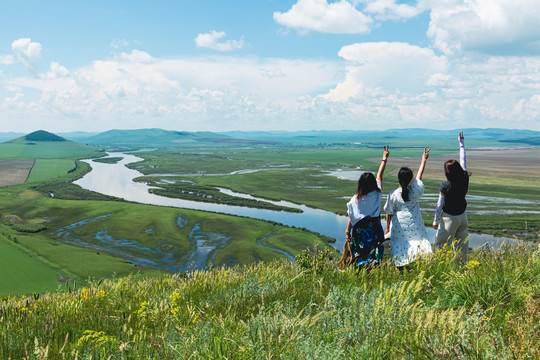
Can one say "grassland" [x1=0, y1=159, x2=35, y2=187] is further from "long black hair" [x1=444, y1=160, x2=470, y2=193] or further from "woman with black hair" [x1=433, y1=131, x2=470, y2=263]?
"long black hair" [x1=444, y1=160, x2=470, y2=193]

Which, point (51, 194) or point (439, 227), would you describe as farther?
point (51, 194)

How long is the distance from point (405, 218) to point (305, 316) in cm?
378

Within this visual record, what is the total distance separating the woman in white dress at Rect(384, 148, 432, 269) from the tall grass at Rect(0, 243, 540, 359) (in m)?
0.52

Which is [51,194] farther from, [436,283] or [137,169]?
[436,283]

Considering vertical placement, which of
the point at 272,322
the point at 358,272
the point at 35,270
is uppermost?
the point at 272,322

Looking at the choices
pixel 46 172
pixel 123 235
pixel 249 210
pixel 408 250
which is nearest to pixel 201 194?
pixel 249 210

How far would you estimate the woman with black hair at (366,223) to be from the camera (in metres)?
7.02

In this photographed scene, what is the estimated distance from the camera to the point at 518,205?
85750 mm

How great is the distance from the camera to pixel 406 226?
707 cm

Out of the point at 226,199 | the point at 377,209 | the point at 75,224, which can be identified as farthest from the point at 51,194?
the point at 377,209

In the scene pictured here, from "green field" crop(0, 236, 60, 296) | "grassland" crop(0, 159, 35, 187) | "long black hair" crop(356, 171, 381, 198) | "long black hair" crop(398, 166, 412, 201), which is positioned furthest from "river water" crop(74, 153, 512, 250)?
"long black hair" crop(356, 171, 381, 198)

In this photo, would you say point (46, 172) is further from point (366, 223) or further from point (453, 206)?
point (453, 206)

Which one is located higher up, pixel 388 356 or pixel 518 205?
pixel 388 356

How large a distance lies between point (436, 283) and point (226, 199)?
91.4 meters
